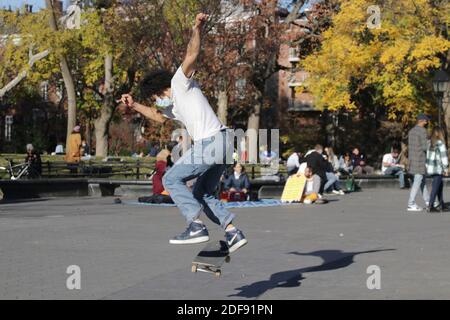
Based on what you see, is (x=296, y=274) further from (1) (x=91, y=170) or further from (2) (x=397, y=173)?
(2) (x=397, y=173)

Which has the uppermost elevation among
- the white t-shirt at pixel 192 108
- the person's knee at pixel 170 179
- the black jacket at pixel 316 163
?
the white t-shirt at pixel 192 108

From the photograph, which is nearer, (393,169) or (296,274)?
(296,274)

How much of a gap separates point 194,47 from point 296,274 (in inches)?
112

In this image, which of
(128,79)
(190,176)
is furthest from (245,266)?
(128,79)

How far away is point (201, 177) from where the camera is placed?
9.27 metres

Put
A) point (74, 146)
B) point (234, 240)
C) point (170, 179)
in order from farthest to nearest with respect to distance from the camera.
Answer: point (74, 146)
point (170, 179)
point (234, 240)

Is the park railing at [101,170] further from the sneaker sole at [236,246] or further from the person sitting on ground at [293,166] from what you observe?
the sneaker sole at [236,246]

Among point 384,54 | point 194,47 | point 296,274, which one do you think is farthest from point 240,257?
point 384,54

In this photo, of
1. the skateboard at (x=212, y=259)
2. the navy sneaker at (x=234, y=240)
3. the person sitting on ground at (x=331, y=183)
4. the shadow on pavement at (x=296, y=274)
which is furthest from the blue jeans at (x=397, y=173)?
the skateboard at (x=212, y=259)

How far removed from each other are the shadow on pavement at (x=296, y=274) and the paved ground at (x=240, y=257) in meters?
0.01

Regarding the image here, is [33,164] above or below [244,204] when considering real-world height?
above

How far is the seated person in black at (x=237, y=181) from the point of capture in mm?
24516
